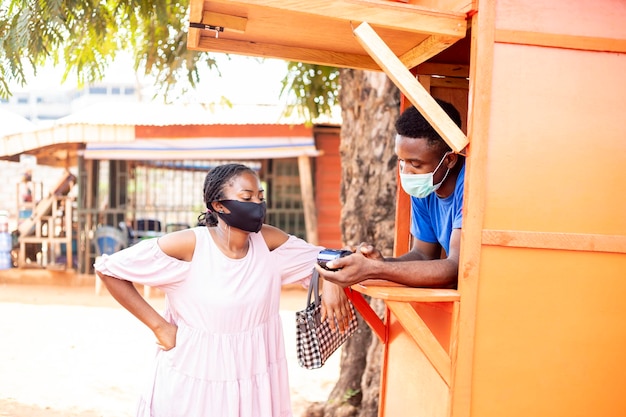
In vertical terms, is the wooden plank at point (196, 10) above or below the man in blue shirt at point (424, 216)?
above

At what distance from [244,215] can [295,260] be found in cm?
41

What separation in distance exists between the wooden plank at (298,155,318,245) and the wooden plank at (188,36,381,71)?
10053 millimetres

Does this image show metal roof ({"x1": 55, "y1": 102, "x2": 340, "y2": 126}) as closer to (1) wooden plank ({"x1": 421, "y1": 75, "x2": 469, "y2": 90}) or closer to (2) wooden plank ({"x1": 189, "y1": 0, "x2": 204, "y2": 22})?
(1) wooden plank ({"x1": 421, "y1": 75, "x2": 469, "y2": 90})

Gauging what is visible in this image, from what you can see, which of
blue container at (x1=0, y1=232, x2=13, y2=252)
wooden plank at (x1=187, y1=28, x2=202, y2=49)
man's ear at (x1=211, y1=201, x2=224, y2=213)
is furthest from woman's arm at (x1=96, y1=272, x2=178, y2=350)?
blue container at (x1=0, y1=232, x2=13, y2=252)

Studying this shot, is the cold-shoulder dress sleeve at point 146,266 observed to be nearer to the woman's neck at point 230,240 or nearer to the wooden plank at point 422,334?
the woman's neck at point 230,240

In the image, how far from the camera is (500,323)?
2551 millimetres

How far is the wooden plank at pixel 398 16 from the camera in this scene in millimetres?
2568

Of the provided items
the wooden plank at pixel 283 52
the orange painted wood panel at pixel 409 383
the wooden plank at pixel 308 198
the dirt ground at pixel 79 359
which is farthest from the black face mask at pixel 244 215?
the wooden plank at pixel 308 198

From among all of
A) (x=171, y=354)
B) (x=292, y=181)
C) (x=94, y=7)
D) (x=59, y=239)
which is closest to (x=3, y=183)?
(x=59, y=239)

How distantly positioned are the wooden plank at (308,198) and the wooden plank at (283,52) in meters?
10.1

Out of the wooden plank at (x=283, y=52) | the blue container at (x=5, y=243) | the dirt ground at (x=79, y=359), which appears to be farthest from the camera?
the blue container at (x=5, y=243)

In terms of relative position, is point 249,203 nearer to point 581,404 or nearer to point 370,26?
point 370,26

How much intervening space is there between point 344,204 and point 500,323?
3.41 m

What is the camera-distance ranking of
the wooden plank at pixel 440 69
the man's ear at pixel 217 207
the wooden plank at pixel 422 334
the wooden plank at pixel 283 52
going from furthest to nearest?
the wooden plank at pixel 440 69, the man's ear at pixel 217 207, the wooden plank at pixel 283 52, the wooden plank at pixel 422 334
